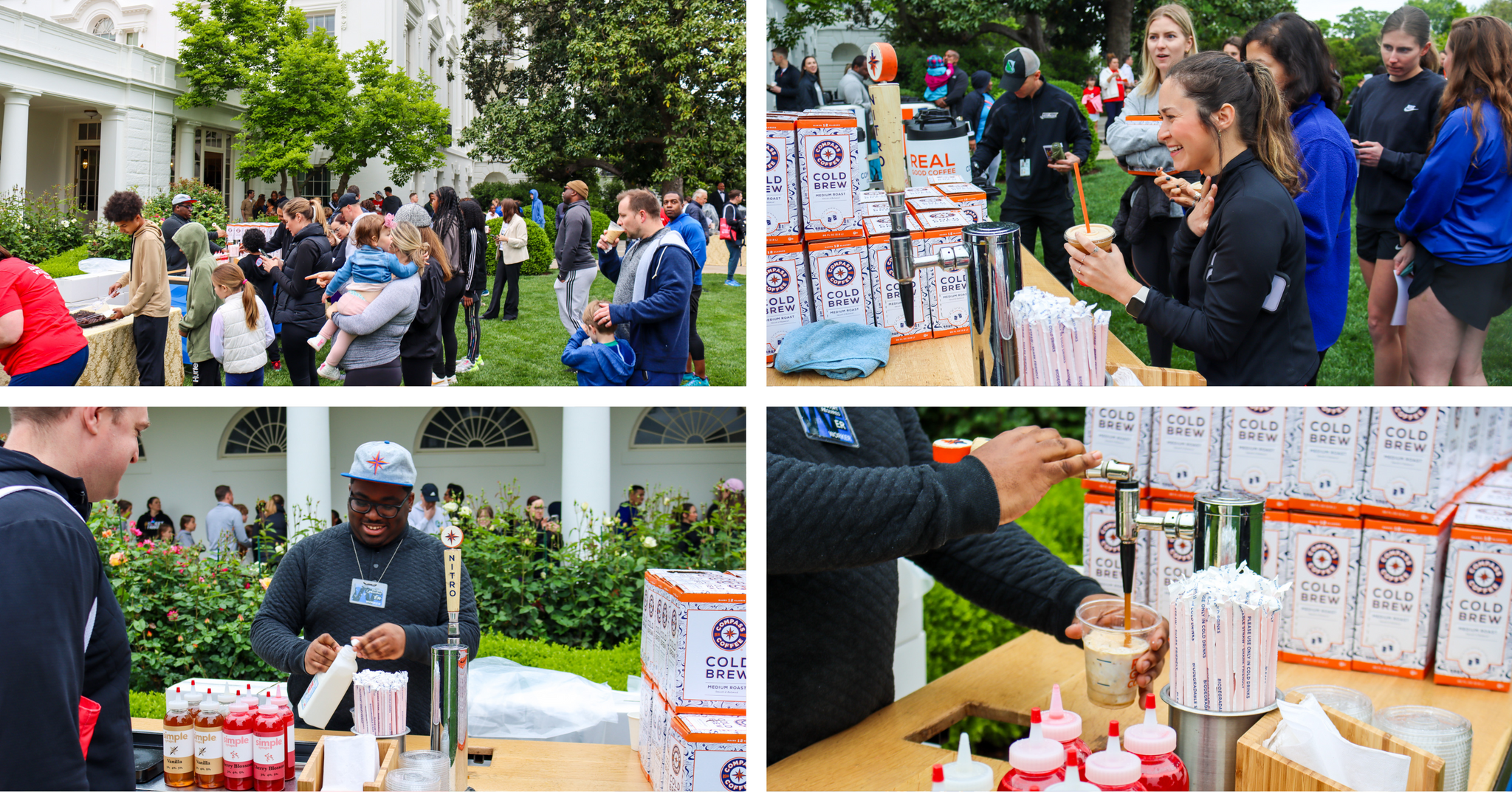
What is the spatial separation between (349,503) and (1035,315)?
1.46m

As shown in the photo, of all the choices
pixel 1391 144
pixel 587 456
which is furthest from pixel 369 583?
pixel 587 456

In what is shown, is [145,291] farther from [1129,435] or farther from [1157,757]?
[1157,757]

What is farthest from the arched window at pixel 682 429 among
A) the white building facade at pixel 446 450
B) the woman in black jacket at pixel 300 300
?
the woman in black jacket at pixel 300 300

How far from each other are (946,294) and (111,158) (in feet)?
7.27

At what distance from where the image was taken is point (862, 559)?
0.95m

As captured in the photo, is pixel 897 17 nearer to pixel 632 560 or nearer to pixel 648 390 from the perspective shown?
pixel 648 390

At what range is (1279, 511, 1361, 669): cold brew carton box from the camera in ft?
4.41

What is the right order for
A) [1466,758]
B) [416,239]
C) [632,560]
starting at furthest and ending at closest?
[632,560] → [416,239] → [1466,758]

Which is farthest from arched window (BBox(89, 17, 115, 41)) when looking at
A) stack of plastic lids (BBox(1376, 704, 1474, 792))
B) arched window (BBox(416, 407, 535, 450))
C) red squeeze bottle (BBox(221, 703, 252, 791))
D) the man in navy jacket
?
arched window (BBox(416, 407, 535, 450))

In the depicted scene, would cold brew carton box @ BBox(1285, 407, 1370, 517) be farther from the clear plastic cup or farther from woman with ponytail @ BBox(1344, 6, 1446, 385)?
woman with ponytail @ BBox(1344, 6, 1446, 385)

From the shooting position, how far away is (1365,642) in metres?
1.35

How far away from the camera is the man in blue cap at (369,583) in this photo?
6.01 feet

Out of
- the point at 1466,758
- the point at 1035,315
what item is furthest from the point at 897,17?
the point at 1466,758

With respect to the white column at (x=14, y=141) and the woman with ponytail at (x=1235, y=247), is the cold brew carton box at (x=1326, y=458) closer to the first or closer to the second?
the woman with ponytail at (x=1235, y=247)
